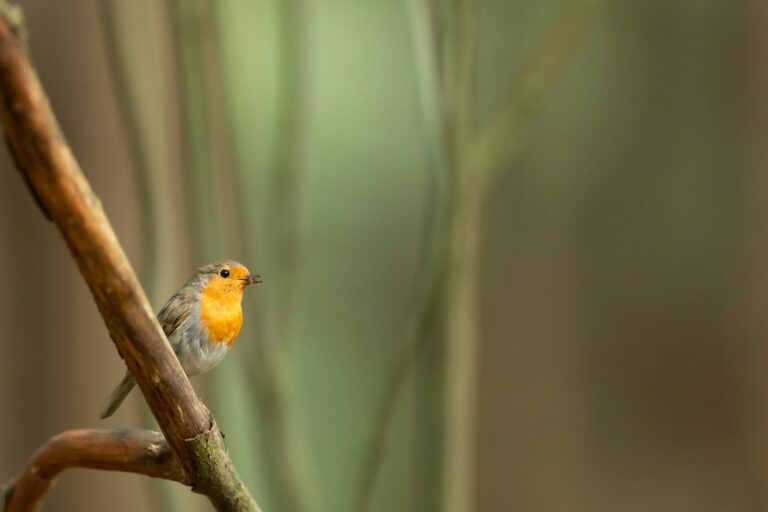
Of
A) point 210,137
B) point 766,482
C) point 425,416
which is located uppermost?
point 210,137

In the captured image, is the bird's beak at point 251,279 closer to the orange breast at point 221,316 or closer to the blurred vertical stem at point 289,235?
the orange breast at point 221,316

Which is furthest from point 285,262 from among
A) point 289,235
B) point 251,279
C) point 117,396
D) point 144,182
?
point 251,279

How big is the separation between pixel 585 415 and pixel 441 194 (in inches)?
Result: 81.2

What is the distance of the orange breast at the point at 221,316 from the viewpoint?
0.65 meters

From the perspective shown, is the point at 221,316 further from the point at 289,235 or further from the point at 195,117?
the point at 195,117

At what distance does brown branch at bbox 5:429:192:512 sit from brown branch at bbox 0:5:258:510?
0.03 metres

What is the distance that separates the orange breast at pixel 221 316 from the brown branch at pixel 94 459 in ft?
0.27

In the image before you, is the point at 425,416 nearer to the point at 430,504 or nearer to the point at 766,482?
the point at 430,504

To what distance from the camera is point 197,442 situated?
57cm

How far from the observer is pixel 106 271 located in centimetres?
46

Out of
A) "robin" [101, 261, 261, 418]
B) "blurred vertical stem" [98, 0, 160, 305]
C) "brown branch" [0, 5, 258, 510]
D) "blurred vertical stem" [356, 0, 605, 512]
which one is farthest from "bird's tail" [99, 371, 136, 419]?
"blurred vertical stem" [356, 0, 605, 512]

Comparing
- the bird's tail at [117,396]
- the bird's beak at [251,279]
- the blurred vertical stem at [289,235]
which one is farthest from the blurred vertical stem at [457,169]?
the bird's beak at [251,279]

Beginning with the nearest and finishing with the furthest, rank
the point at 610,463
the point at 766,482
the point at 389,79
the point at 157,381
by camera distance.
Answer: the point at 157,381 → the point at 389,79 → the point at 766,482 → the point at 610,463

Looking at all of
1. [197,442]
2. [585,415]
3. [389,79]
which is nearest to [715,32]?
[389,79]
